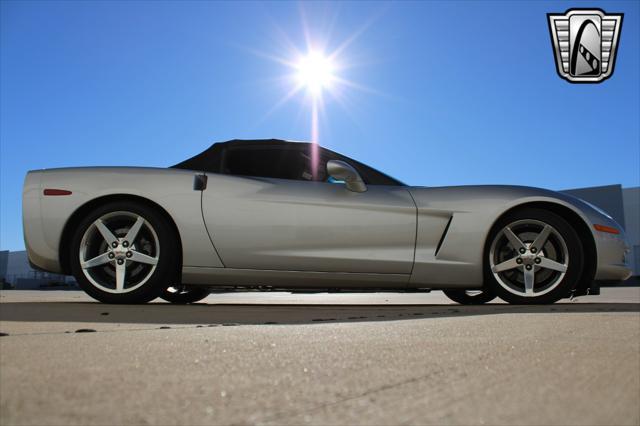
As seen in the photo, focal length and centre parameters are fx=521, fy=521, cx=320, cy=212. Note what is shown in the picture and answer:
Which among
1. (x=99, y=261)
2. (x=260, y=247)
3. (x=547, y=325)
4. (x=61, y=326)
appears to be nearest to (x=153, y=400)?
(x=61, y=326)

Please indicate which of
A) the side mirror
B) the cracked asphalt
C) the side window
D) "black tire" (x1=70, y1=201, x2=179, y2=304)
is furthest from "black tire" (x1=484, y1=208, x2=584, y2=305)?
"black tire" (x1=70, y1=201, x2=179, y2=304)

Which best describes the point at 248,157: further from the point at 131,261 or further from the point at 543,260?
the point at 543,260

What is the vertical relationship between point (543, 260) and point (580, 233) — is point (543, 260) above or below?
below

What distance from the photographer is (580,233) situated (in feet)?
13.8

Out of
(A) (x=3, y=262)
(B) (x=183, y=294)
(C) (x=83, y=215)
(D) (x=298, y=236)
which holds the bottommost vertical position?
(A) (x=3, y=262)

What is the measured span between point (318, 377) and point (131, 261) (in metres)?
3.16

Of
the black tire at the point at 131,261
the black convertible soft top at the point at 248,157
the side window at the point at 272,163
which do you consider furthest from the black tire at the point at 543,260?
the black tire at the point at 131,261

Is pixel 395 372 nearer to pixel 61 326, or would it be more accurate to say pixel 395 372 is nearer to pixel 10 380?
pixel 10 380

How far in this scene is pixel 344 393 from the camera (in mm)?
928

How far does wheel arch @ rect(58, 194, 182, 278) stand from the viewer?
157 inches

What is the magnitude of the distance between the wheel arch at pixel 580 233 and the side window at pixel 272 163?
1515mm

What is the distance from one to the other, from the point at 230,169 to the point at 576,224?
283 cm

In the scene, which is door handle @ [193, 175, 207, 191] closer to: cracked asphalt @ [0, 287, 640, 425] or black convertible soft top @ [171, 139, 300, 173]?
black convertible soft top @ [171, 139, 300, 173]

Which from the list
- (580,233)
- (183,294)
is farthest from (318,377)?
(183,294)
